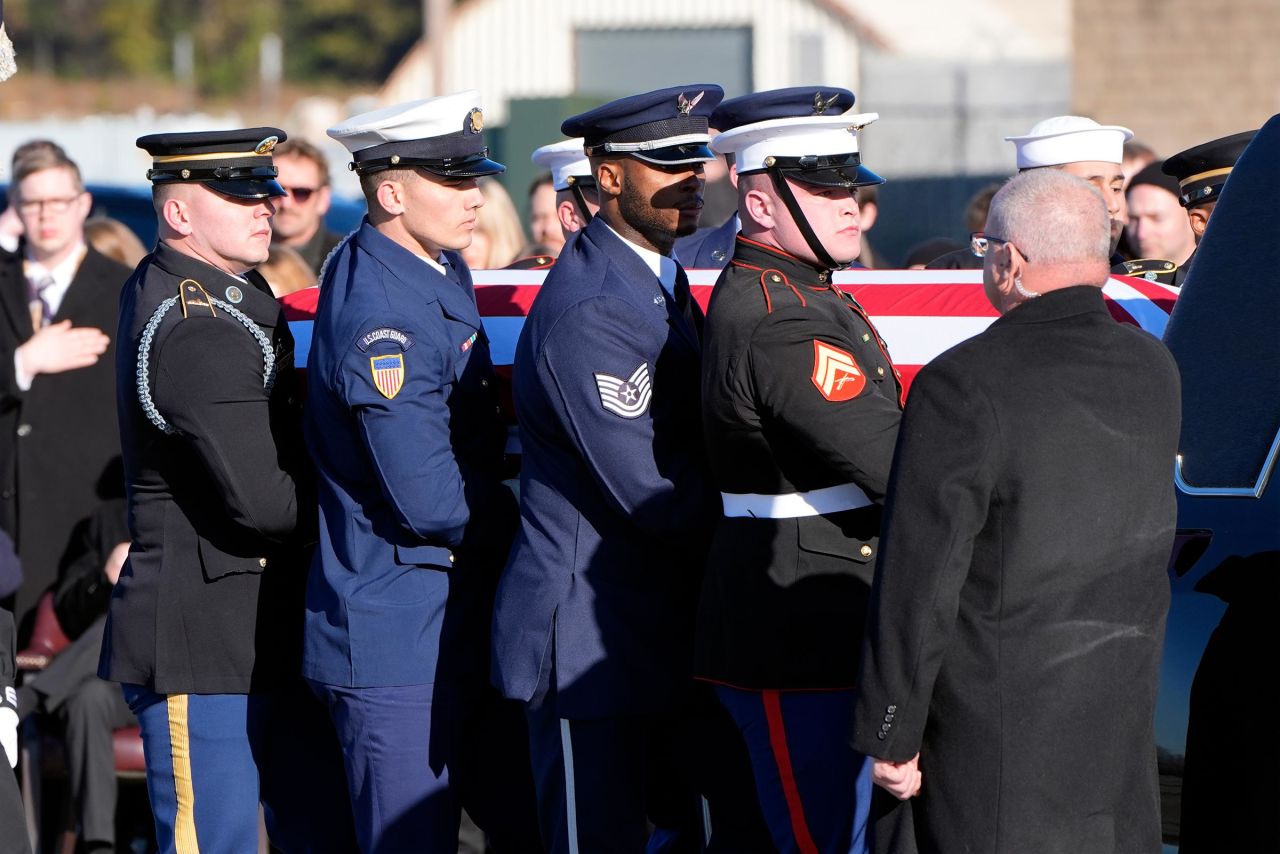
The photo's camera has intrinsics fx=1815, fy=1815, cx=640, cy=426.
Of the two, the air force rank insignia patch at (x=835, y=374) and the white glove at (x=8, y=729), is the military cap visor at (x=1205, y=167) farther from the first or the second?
the white glove at (x=8, y=729)

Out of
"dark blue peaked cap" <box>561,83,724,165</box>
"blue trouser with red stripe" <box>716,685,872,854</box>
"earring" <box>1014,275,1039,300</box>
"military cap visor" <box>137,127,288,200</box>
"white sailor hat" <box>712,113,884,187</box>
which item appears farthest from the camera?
"military cap visor" <box>137,127,288,200</box>

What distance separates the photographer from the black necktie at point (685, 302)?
11.2 ft

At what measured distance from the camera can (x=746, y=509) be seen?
10.2 feet

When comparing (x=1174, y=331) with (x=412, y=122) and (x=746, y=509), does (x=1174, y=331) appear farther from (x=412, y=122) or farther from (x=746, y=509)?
(x=412, y=122)

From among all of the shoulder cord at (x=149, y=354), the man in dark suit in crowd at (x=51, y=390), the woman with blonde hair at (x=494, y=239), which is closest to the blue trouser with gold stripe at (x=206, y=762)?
the shoulder cord at (x=149, y=354)

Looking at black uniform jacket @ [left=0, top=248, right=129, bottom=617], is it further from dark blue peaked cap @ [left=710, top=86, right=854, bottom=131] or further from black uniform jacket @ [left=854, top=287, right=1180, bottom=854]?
black uniform jacket @ [left=854, top=287, right=1180, bottom=854]

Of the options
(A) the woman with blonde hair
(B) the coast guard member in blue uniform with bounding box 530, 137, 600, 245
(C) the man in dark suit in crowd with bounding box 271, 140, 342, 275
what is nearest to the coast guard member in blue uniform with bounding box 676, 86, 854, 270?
(B) the coast guard member in blue uniform with bounding box 530, 137, 600, 245

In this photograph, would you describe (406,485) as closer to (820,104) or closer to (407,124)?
(407,124)

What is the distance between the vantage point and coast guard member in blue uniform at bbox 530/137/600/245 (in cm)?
504

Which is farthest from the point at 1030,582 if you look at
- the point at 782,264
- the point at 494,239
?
the point at 494,239

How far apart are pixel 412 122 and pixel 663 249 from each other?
578 millimetres

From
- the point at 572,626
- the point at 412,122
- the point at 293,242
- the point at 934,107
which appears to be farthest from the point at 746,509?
the point at 934,107

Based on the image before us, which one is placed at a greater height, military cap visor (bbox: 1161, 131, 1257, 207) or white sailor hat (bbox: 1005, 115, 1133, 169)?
white sailor hat (bbox: 1005, 115, 1133, 169)

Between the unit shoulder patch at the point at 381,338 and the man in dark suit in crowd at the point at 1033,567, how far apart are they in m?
1.10
